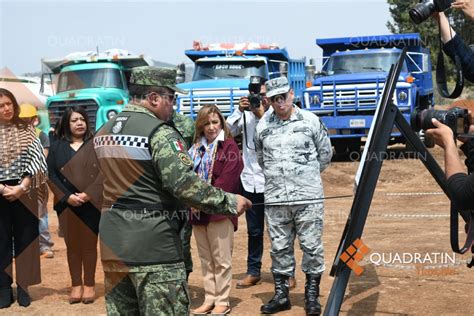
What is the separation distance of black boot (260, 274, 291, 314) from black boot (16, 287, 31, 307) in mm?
2288

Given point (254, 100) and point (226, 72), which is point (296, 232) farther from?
point (226, 72)

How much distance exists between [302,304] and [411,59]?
1329 centimetres

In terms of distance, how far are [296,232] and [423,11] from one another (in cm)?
246

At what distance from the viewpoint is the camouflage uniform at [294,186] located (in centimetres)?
611

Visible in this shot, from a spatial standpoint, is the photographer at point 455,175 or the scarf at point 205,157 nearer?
the photographer at point 455,175

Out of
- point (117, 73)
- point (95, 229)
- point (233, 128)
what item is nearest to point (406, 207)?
point (233, 128)

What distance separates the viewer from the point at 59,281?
7875 mm

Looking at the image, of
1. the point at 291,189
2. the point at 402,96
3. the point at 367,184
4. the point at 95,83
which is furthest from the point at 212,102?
the point at 367,184

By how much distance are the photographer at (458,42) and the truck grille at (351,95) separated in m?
12.2

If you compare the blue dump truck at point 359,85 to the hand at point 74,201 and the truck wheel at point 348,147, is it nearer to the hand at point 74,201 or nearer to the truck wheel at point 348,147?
the truck wheel at point 348,147

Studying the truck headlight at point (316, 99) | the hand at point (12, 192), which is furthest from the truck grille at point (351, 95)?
the hand at point (12, 192)

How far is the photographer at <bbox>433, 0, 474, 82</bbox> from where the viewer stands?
14.8 feet

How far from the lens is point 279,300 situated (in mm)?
6238

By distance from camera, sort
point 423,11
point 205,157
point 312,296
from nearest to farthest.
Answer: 1. point 423,11
2. point 312,296
3. point 205,157
